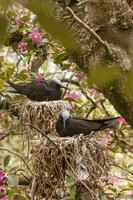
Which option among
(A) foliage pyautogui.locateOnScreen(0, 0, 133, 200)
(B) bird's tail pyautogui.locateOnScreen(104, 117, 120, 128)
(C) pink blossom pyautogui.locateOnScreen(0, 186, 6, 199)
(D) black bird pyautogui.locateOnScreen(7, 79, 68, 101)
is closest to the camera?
(A) foliage pyautogui.locateOnScreen(0, 0, 133, 200)

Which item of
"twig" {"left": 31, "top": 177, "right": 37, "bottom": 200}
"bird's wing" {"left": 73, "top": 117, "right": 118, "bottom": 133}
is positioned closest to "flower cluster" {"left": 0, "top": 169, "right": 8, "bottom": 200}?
"twig" {"left": 31, "top": 177, "right": 37, "bottom": 200}

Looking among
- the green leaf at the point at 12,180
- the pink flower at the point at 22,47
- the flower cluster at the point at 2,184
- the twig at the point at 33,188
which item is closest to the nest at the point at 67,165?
the twig at the point at 33,188

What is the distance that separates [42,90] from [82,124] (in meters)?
0.52

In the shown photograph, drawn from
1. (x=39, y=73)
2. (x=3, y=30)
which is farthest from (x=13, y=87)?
(x=3, y=30)

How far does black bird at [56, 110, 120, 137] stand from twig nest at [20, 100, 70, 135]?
0.29ft

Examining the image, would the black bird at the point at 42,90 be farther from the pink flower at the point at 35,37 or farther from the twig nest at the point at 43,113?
the pink flower at the point at 35,37

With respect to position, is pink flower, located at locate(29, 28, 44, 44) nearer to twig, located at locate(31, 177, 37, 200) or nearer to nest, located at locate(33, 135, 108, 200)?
nest, located at locate(33, 135, 108, 200)

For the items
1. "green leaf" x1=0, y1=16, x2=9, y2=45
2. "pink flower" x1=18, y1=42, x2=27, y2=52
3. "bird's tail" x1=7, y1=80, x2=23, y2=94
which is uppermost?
"pink flower" x1=18, y1=42, x2=27, y2=52

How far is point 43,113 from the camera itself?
299 centimetres

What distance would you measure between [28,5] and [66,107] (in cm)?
270

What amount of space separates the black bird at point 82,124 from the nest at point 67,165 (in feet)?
0.77

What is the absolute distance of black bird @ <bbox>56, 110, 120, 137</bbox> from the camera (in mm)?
2895

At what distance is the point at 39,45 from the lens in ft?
8.67

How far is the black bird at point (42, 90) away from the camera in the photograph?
3.19 m
